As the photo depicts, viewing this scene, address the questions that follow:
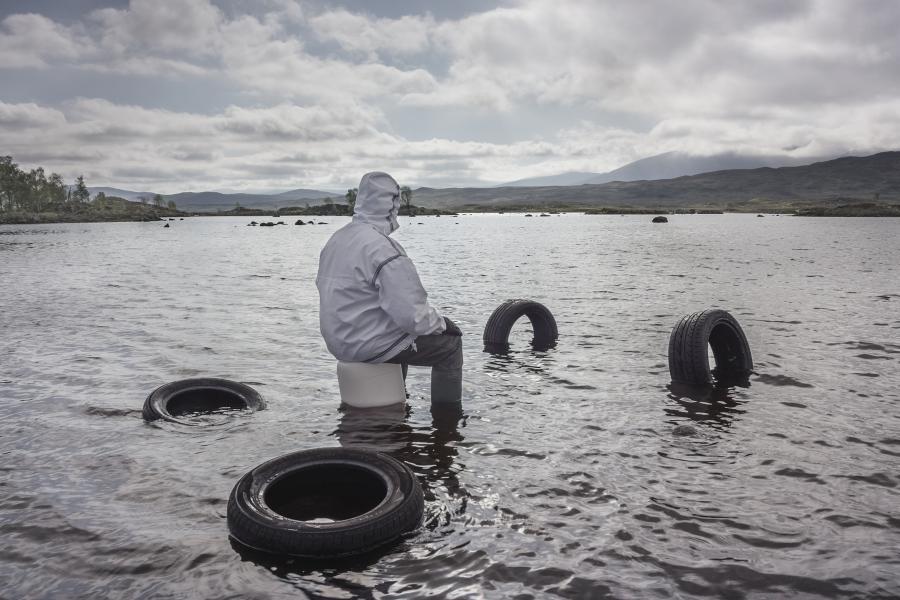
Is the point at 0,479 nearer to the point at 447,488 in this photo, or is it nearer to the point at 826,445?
the point at 447,488

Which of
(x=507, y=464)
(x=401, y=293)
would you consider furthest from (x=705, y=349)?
(x=401, y=293)

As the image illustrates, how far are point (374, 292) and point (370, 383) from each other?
4.43 ft

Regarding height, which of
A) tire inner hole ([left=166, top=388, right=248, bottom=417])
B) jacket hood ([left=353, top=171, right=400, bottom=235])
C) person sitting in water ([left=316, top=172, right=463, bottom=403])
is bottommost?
tire inner hole ([left=166, top=388, right=248, bottom=417])

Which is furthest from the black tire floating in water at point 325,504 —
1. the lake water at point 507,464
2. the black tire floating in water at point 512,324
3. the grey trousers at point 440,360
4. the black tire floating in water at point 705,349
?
the black tire floating in water at point 512,324

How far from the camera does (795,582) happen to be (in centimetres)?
488

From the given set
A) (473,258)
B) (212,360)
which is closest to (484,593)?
(212,360)

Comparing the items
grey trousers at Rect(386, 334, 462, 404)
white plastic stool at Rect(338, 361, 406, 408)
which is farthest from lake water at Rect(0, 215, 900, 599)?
grey trousers at Rect(386, 334, 462, 404)

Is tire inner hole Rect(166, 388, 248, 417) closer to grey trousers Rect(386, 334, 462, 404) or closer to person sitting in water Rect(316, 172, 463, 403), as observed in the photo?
person sitting in water Rect(316, 172, 463, 403)

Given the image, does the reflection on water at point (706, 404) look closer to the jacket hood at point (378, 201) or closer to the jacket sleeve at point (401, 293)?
the jacket sleeve at point (401, 293)

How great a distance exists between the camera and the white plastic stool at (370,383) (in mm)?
8336

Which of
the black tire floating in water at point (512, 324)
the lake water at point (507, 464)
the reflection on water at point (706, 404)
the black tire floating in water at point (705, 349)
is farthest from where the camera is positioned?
the black tire floating in water at point (512, 324)

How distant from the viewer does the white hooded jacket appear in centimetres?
771

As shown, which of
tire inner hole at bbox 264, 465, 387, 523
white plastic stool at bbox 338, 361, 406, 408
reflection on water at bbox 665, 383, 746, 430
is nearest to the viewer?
tire inner hole at bbox 264, 465, 387, 523

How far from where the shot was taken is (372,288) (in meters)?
7.94
